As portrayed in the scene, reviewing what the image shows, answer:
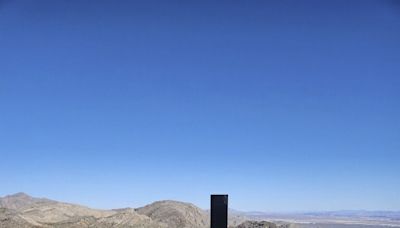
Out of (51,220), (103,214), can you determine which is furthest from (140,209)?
(51,220)

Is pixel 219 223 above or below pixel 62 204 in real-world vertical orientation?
below

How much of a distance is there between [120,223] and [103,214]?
16504mm

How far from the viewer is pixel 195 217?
126188 millimetres

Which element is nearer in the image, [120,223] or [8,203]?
[120,223]

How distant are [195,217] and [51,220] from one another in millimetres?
34981

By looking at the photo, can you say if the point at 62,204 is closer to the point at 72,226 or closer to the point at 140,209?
the point at 140,209

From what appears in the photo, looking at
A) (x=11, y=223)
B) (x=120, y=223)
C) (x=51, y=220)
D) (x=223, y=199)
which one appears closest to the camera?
(x=223, y=199)

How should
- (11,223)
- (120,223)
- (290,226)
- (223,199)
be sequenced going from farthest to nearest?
(290,226)
(120,223)
(11,223)
(223,199)

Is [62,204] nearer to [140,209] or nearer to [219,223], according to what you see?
[140,209]

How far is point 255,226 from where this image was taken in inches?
4070

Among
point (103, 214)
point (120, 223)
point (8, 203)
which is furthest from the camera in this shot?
point (8, 203)

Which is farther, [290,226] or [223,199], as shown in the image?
[290,226]

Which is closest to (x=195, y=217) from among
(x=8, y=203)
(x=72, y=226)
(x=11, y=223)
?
(x=72, y=226)

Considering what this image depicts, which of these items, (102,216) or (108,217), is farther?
(102,216)
